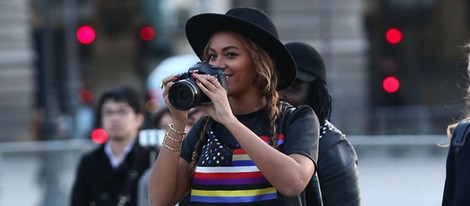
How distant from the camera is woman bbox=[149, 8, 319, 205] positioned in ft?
13.2

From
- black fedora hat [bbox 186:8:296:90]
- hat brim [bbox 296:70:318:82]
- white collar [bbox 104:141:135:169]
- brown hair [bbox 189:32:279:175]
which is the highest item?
black fedora hat [bbox 186:8:296:90]

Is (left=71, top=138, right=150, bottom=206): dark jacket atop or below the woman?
below

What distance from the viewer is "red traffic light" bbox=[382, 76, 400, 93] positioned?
89.5 ft

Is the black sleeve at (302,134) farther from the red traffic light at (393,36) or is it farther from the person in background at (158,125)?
the red traffic light at (393,36)

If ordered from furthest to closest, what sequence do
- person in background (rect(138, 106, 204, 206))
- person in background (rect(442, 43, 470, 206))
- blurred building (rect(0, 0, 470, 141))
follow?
blurred building (rect(0, 0, 470, 141)) < person in background (rect(138, 106, 204, 206)) < person in background (rect(442, 43, 470, 206))

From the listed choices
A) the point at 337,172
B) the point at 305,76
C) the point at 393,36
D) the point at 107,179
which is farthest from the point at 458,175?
the point at 393,36

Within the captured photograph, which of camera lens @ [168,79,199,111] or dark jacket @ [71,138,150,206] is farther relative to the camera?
dark jacket @ [71,138,150,206]

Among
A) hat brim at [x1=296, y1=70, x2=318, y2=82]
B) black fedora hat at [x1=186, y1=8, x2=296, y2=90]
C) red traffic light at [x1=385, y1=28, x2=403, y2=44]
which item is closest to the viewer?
A: black fedora hat at [x1=186, y1=8, x2=296, y2=90]

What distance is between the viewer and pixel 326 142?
5.05m

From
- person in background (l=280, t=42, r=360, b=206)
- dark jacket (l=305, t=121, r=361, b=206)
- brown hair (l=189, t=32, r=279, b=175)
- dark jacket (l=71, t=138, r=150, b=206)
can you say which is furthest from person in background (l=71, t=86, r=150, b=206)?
brown hair (l=189, t=32, r=279, b=175)

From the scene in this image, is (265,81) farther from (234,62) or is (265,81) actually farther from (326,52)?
(326,52)

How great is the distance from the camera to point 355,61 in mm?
28156

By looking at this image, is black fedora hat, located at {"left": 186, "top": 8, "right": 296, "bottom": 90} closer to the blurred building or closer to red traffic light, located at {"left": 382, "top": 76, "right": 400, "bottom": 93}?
the blurred building

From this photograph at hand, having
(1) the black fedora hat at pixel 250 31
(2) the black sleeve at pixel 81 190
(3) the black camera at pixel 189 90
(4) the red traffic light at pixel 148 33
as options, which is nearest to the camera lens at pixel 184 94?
(3) the black camera at pixel 189 90
